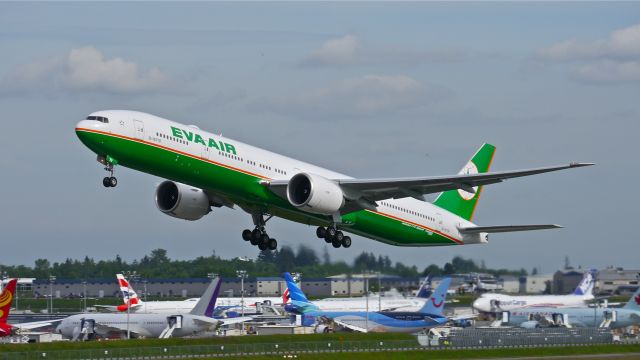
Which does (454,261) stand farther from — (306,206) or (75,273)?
(306,206)

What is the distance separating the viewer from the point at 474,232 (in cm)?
5884

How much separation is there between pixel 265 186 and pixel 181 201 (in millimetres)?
5103

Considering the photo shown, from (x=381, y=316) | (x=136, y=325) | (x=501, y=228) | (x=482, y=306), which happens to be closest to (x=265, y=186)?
(x=501, y=228)

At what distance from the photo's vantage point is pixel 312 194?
47875 millimetres

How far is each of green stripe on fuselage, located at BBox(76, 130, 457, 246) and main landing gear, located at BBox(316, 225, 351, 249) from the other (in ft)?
1.46

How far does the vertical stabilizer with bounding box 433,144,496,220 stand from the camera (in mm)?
60469

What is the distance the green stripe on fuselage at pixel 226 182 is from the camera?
43344 millimetres

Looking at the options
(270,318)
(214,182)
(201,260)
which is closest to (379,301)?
(270,318)

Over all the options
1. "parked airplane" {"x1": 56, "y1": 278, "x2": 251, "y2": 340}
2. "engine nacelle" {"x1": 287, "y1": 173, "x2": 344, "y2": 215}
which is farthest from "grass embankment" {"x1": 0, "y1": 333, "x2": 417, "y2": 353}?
"engine nacelle" {"x1": 287, "y1": 173, "x2": 344, "y2": 215}

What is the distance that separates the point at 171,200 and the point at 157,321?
1853 cm

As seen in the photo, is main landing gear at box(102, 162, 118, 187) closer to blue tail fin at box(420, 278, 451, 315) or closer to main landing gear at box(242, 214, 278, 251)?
A: main landing gear at box(242, 214, 278, 251)

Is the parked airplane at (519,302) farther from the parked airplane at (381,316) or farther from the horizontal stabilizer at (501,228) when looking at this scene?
the horizontal stabilizer at (501,228)

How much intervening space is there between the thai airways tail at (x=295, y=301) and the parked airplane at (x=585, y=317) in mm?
18943

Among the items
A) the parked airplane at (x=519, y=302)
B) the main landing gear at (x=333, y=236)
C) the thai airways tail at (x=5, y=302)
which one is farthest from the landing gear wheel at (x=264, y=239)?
the parked airplane at (x=519, y=302)
